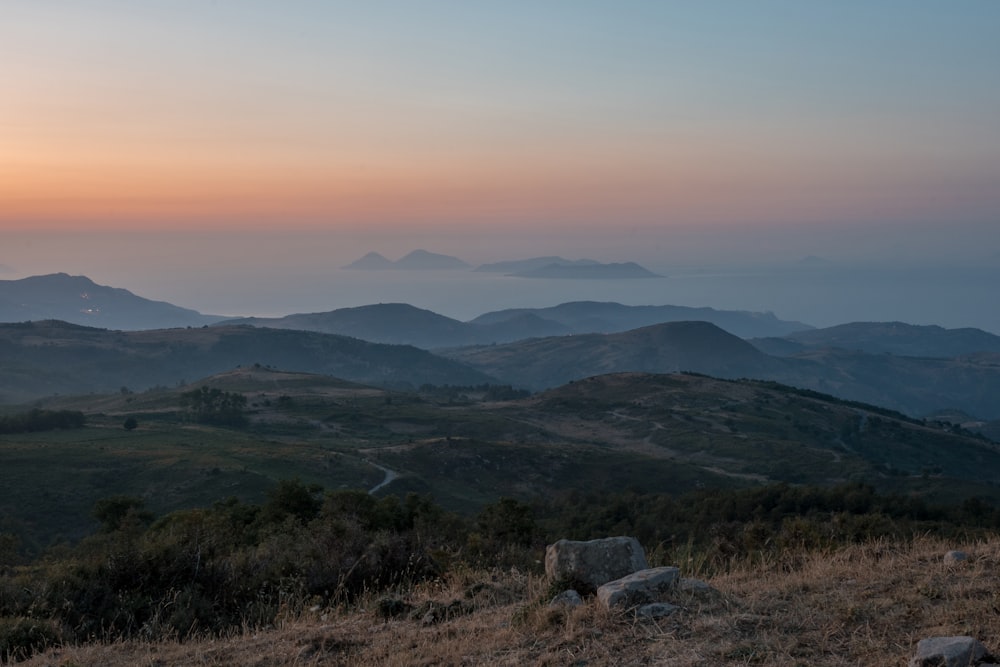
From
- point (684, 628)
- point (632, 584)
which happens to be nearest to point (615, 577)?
point (632, 584)

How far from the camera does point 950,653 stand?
5.65 meters

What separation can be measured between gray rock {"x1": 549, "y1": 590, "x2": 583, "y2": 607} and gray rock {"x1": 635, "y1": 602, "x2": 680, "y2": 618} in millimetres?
704

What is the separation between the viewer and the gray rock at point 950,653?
18.4 feet

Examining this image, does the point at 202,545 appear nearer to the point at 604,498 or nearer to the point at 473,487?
A: the point at 604,498

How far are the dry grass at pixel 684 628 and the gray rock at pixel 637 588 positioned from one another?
7.4 inches

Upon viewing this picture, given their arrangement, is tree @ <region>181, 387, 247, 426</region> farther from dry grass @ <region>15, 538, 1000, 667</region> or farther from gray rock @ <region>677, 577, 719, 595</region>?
gray rock @ <region>677, 577, 719, 595</region>

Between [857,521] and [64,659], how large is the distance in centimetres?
1600

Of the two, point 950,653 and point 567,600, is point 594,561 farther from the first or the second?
point 950,653

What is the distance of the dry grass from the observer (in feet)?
21.7

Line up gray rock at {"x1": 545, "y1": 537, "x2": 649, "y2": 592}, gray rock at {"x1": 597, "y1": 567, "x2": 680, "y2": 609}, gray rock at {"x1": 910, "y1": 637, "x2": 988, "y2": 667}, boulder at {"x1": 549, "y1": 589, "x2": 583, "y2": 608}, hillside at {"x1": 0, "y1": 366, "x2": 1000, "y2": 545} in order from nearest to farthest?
gray rock at {"x1": 910, "y1": 637, "x2": 988, "y2": 667}
gray rock at {"x1": 597, "y1": 567, "x2": 680, "y2": 609}
boulder at {"x1": 549, "y1": 589, "x2": 583, "y2": 608}
gray rock at {"x1": 545, "y1": 537, "x2": 649, "y2": 592}
hillside at {"x1": 0, "y1": 366, "x2": 1000, "y2": 545}

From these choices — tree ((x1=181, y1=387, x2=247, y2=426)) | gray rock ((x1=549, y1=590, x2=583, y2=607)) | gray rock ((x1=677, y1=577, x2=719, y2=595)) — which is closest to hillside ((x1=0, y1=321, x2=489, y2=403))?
tree ((x1=181, y1=387, x2=247, y2=426))

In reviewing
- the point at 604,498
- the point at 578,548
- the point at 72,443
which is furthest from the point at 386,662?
the point at 72,443

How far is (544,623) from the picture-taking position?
752 cm

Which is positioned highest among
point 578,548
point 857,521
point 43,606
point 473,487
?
point 578,548
